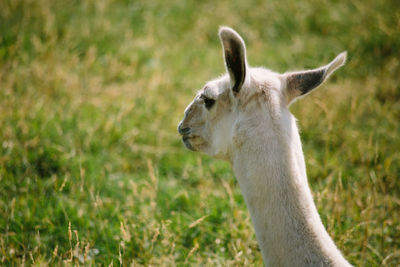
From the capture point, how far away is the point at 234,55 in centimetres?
209

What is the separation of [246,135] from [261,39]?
19.5 ft

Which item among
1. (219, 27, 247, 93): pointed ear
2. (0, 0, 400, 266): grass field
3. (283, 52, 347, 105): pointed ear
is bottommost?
(0, 0, 400, 266): grass field

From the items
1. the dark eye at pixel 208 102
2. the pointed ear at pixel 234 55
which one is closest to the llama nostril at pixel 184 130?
the dark eye at pixel 208 102

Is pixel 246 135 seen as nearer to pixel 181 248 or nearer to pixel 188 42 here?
pixel 181 248

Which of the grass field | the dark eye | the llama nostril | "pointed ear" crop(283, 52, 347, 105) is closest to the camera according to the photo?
"pointed ear" crop(283, 52, 347, 105)

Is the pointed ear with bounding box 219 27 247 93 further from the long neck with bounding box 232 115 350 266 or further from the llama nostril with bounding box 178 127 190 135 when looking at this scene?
the llama nostril with bounding box 178 127 190 135

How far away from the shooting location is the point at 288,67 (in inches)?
267

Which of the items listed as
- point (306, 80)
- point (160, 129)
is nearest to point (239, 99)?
point (306, 80)

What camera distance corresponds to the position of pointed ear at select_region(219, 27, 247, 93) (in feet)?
6.61

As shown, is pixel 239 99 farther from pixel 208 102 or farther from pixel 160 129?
pixel 160 129

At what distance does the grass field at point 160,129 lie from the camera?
318 centimetres

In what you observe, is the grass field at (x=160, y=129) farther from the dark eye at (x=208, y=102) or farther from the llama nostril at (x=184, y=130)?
the dark eye at (x=208, y=102)

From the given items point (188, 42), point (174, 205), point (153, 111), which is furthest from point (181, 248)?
point (188, 42)

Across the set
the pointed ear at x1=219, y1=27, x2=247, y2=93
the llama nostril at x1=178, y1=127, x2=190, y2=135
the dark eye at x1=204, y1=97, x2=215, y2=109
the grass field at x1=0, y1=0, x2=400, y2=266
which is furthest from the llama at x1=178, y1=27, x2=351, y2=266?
the grass field at x1=0, y1=0, x2=400, y2=266
